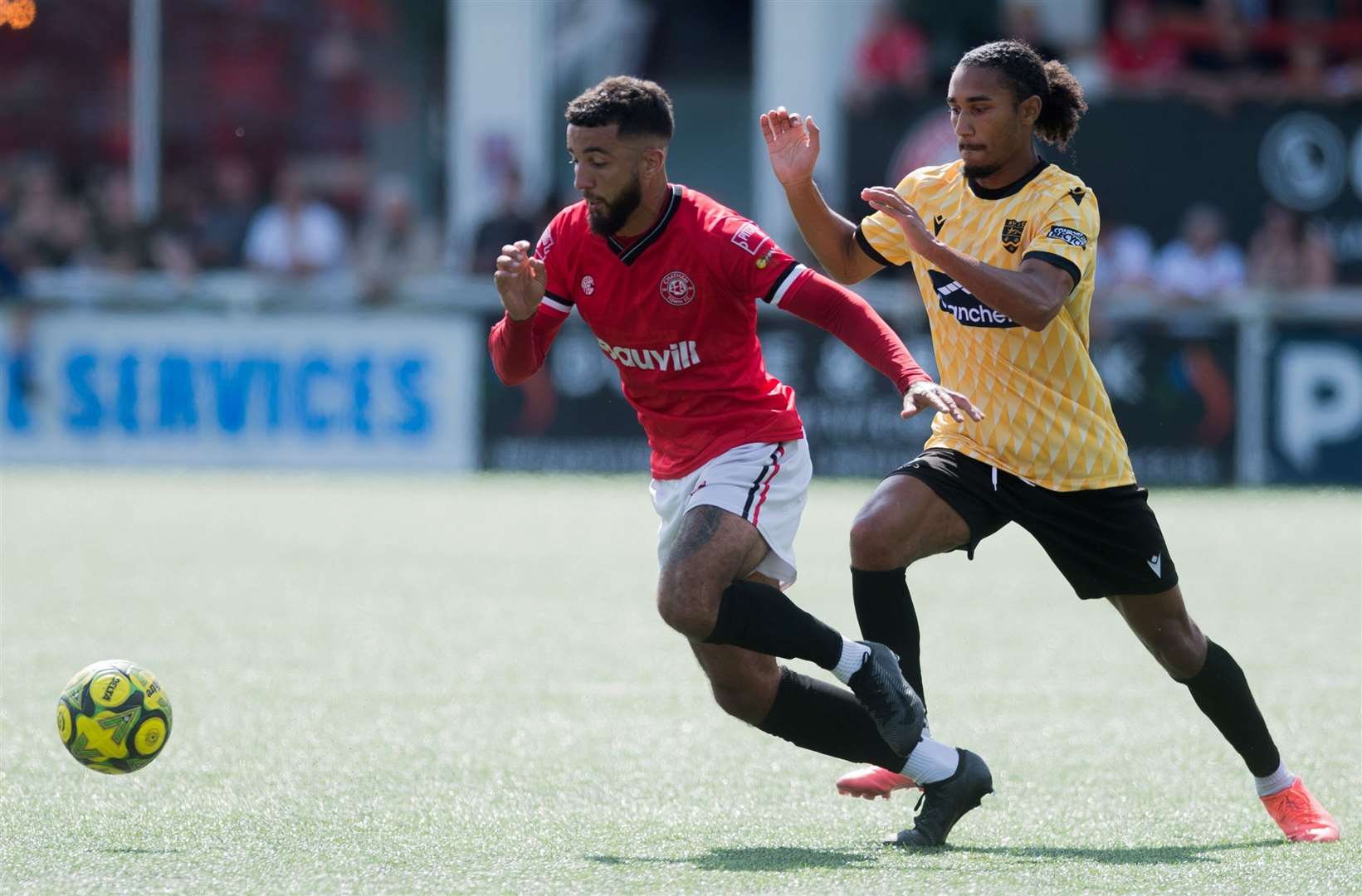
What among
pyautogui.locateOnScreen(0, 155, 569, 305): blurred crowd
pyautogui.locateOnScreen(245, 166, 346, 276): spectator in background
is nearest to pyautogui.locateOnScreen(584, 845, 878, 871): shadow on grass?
pyautogui.locateOnScreen(0, 155, 569, 305): blurred crowd

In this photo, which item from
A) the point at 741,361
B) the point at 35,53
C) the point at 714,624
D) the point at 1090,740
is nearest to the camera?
the point at 714,624

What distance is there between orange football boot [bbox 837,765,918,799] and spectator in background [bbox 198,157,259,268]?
533 inches

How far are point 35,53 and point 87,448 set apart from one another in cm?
789

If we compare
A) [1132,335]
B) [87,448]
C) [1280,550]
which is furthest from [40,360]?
[1280,550]

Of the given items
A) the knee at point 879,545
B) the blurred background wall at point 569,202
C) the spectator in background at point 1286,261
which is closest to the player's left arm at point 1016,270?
the knee at point 879,545

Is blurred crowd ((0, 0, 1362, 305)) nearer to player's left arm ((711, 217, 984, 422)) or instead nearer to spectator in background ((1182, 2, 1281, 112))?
spectator in background ((1182, 2, 1281, 112))

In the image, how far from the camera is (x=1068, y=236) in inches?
202

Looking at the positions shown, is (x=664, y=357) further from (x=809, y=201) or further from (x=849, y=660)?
(x=849, y=660)

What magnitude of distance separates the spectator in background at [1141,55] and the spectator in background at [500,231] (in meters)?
5.43

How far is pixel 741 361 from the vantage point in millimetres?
5383

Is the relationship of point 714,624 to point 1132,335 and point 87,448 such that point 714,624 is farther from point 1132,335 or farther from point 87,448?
point 87,448

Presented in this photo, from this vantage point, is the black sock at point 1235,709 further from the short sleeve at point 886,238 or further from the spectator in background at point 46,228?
the spectator in background at point 46,228

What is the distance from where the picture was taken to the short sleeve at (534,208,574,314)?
17.7ft

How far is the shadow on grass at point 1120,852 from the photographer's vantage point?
4750 mm
